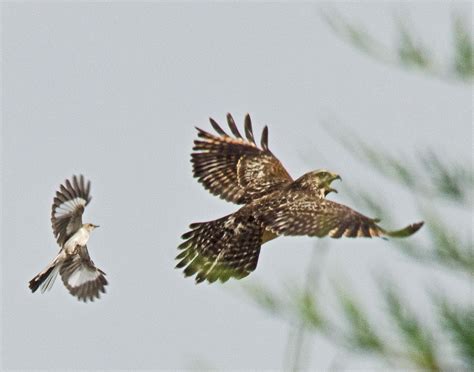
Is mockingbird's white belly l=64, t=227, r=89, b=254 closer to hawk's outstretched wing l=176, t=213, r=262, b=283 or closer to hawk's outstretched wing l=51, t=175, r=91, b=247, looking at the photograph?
hawk's outstretched wing l=51, t=175, r=91, b=247

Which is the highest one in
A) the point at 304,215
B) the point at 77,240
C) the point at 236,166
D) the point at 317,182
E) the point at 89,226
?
the point at 236,166

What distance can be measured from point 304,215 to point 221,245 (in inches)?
33.8

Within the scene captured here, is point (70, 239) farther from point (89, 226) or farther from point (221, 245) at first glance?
point (221, 245)

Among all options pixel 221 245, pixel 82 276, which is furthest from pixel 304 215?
pixel 82 276

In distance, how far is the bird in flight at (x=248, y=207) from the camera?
358 inches

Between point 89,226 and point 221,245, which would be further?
point 89,226

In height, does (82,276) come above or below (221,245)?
above

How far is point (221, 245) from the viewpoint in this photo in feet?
32.0

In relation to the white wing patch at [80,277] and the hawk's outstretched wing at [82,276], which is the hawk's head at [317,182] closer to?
the hawk's outstretched wing at [82,276]

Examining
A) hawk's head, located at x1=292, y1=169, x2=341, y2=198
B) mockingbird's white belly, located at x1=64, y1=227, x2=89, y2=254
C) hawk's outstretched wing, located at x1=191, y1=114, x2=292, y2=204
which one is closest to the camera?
hawk's head, located at x1=292, y1=169, x2=341, y2=198

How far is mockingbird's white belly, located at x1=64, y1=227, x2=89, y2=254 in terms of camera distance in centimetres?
1258

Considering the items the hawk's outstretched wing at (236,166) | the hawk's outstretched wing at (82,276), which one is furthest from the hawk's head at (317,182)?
the hawk's outstretched wing at (82,276)

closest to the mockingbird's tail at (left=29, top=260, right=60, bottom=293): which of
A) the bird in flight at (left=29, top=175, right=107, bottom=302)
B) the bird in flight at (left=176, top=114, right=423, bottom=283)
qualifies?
the bird in flight at (left=29, top=175, right=107, bottom=302)

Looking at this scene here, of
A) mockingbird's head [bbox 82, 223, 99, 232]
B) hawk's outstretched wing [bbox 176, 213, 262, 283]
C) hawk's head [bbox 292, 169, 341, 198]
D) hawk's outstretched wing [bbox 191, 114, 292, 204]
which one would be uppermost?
hawk's outstretched wing [bbox 191, 114, 292, 204]
